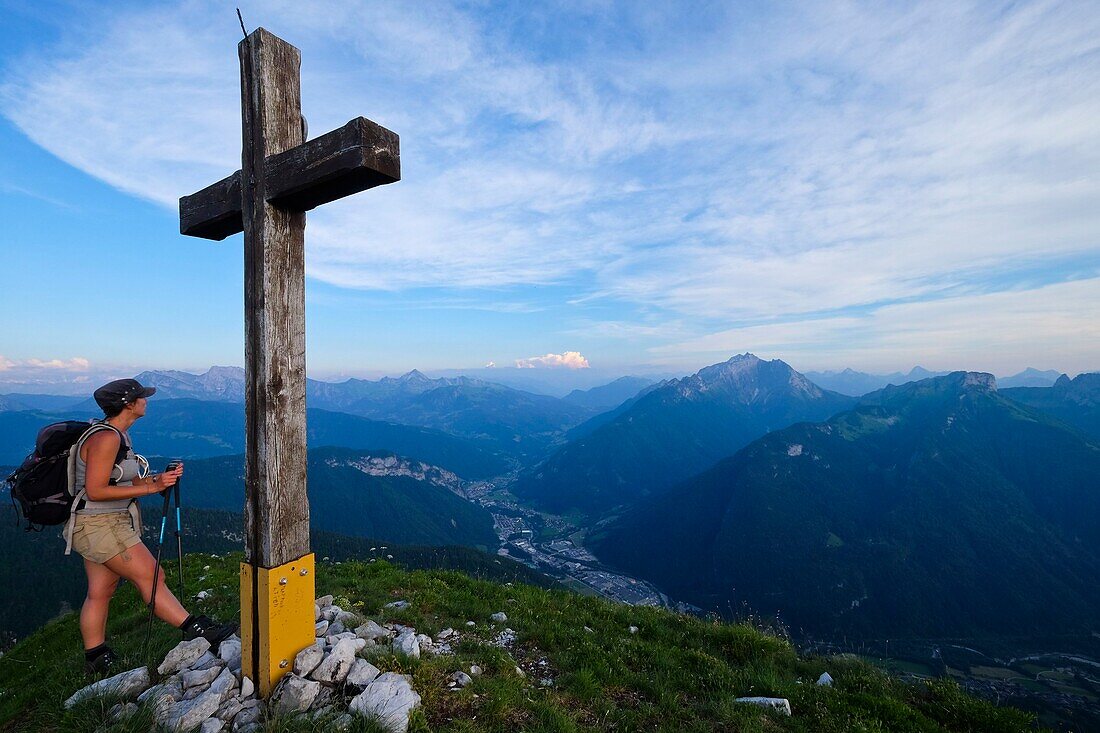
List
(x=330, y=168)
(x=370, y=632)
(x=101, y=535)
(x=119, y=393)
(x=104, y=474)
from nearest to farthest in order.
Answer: (x=330, y=168)
(x=104, y=474)
(x=101, y=535)
(x=119, y=393)
(x=370, y=632)

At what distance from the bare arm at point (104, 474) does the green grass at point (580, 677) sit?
2.04m

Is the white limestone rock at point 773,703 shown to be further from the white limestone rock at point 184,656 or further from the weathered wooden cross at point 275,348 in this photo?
the white limestone rock at point 184,656

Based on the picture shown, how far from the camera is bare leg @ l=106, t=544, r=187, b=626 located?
5.82 meters

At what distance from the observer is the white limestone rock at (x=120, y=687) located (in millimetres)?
4797

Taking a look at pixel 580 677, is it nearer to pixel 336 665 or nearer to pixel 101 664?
pixel 336 665

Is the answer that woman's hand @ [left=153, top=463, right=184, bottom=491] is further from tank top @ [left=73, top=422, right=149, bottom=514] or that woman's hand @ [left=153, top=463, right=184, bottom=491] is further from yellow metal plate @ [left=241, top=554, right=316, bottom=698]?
yellow metal plate @ [left=241, top=554, right=316, bottom=698]

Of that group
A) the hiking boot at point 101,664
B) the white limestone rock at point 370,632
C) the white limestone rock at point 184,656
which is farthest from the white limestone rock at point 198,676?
the white limestone rock at point 370,632

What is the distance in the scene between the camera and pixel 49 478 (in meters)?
5.60

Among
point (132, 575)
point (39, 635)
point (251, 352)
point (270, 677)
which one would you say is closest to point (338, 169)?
point (251, 352)

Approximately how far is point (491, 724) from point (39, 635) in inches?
492

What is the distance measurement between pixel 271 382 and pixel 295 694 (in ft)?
10.00

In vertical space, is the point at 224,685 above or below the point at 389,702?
above

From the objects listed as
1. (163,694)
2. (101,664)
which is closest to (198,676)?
(163,694)

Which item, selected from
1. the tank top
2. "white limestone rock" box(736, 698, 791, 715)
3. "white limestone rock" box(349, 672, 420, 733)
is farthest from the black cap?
"white limestone rock" box(736, 698, 791, 715)
